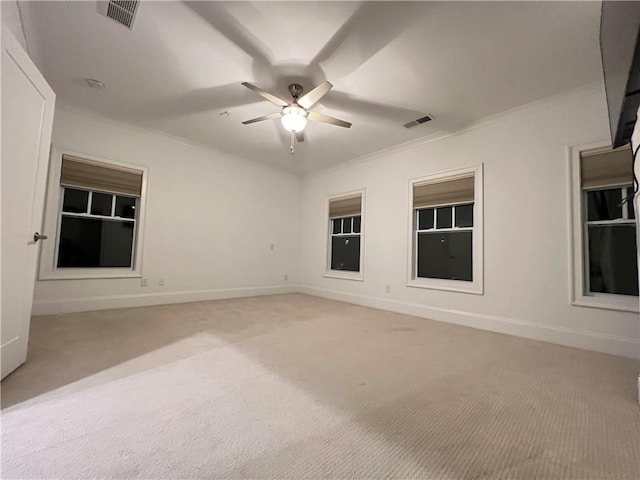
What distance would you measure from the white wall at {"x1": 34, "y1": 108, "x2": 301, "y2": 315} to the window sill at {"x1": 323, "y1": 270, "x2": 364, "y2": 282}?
1009 millimetres

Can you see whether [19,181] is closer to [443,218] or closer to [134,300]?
[134,300]

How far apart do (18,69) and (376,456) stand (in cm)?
286

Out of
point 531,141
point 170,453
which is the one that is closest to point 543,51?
point 531,141

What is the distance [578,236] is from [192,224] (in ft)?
16.9

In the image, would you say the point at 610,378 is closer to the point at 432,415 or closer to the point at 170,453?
the point at 432,415

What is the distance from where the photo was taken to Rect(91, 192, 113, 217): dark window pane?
12.8 feet

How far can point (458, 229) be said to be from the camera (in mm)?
3824

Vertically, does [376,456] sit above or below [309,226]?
below

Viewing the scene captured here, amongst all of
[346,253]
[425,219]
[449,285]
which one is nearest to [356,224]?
[346,253]

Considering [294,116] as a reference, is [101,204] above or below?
below

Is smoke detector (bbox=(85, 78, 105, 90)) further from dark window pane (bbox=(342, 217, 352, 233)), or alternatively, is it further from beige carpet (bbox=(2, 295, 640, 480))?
dark window pane (bbox=(342, 217, 352, 233))

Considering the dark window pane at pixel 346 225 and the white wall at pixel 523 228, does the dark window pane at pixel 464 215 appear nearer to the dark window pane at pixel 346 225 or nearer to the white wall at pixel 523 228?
the white wall at pixel 523 228

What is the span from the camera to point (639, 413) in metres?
1.50

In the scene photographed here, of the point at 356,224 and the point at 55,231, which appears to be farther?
the point at 356,224
